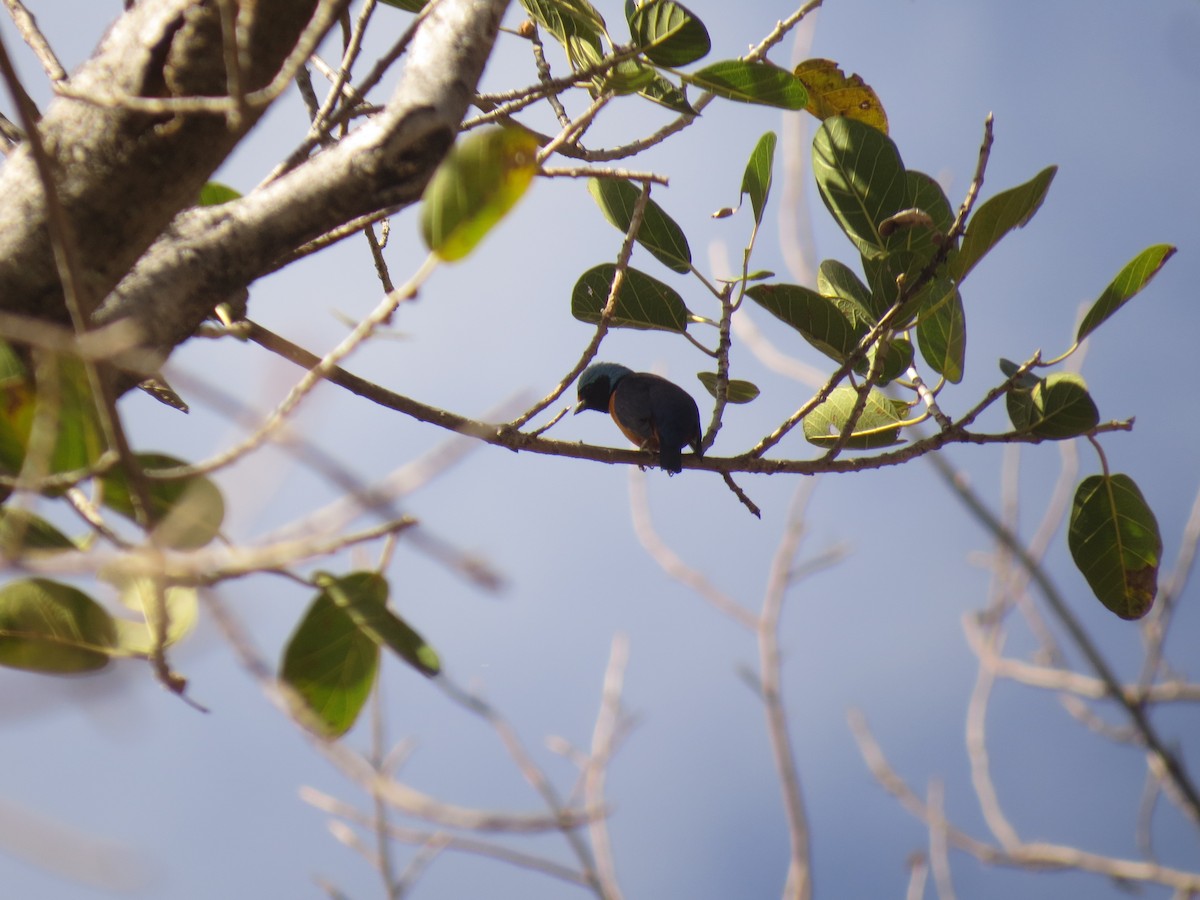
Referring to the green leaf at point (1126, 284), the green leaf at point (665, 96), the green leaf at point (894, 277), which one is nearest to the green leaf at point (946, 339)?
the green leaf at point (894, 277)

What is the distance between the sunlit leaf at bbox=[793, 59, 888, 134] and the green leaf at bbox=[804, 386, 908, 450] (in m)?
0.63

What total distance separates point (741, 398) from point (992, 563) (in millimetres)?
2705

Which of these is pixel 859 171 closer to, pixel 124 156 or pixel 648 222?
pixel 648 222

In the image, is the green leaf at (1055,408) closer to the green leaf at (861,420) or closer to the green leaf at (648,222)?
the green leaf at (861,420)

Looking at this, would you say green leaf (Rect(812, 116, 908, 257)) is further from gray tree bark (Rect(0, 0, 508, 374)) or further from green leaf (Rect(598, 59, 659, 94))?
gray tree bark (Rect(0, 0, 508, 374))

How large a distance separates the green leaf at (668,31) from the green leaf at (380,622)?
104 cm

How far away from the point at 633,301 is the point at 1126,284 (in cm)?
108

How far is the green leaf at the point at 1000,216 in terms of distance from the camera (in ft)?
6.56

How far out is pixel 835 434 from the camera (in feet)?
8.32

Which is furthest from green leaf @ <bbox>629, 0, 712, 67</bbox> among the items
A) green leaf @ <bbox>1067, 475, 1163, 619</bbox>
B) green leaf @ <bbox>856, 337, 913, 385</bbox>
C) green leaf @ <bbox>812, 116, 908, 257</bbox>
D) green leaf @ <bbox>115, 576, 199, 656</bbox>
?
green leaf @ <bbox>1067, 475, 1163, 619</bbox>

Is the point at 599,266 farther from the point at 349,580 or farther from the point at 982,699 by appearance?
the point at 982,699

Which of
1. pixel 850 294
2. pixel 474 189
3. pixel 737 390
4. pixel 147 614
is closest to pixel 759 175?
pixel 850 294

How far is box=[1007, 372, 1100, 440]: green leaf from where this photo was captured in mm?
2301

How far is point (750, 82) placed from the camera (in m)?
1.99
